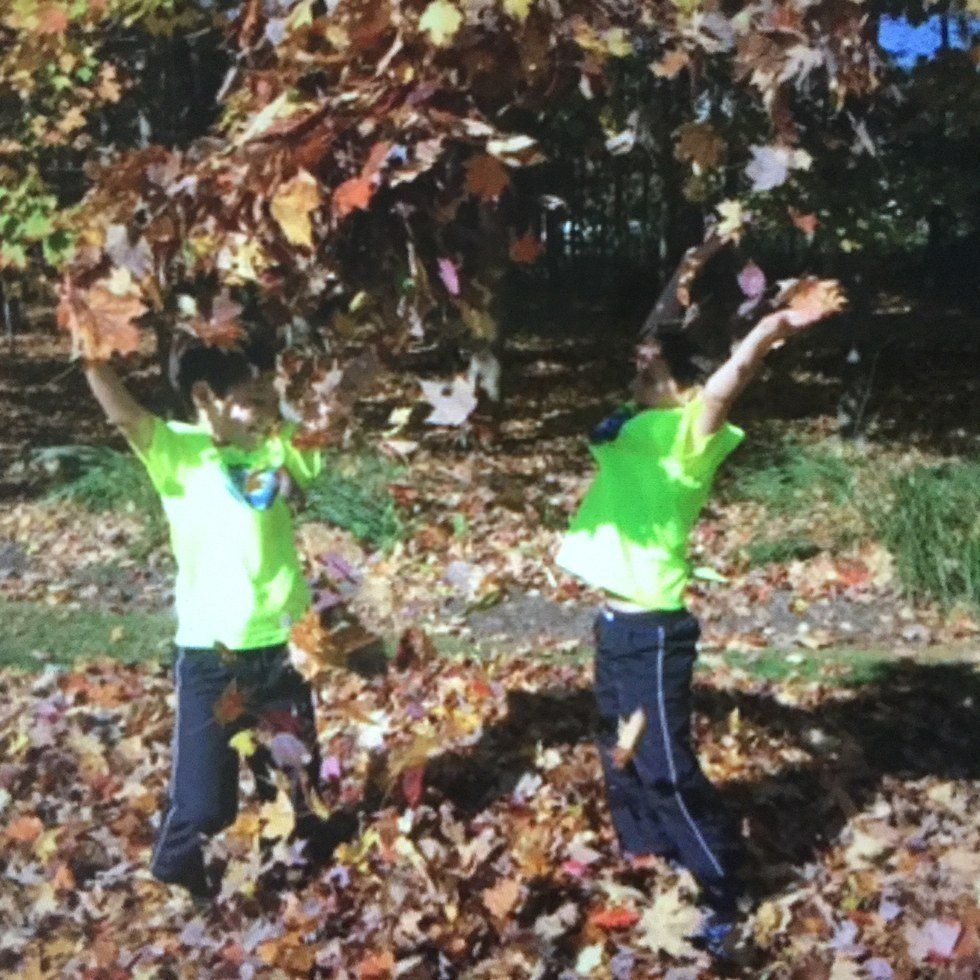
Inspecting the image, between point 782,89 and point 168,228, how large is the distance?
158 centimetres

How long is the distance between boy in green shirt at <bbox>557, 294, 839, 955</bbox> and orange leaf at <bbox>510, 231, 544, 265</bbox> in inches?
21.7

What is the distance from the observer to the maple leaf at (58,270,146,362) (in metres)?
3.08

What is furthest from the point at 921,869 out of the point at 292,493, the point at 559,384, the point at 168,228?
the point at 559,384

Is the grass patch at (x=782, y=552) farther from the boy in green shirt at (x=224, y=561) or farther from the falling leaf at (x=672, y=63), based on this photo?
Result: the falling leaf at (x=672, y=63)

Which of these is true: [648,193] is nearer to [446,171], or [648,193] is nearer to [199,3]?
[199,3]

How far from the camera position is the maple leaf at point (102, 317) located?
3.08 metres

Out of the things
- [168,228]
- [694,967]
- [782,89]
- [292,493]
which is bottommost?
[694,967]

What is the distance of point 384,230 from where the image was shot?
3441 mm

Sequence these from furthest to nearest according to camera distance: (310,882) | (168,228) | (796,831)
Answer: (796,831), (310,882), (168,228)

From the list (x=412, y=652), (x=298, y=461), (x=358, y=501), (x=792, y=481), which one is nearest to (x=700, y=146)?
(x=298, y=461)

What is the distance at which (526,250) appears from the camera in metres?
3.45

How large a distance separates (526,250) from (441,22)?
2.06ft

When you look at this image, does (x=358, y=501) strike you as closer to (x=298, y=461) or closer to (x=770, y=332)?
(x=298, y=461)

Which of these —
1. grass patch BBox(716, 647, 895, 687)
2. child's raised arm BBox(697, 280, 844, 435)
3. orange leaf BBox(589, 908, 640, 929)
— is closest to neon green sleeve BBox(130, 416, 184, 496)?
child's raised arm BBox(697, 280, 844, 435)
